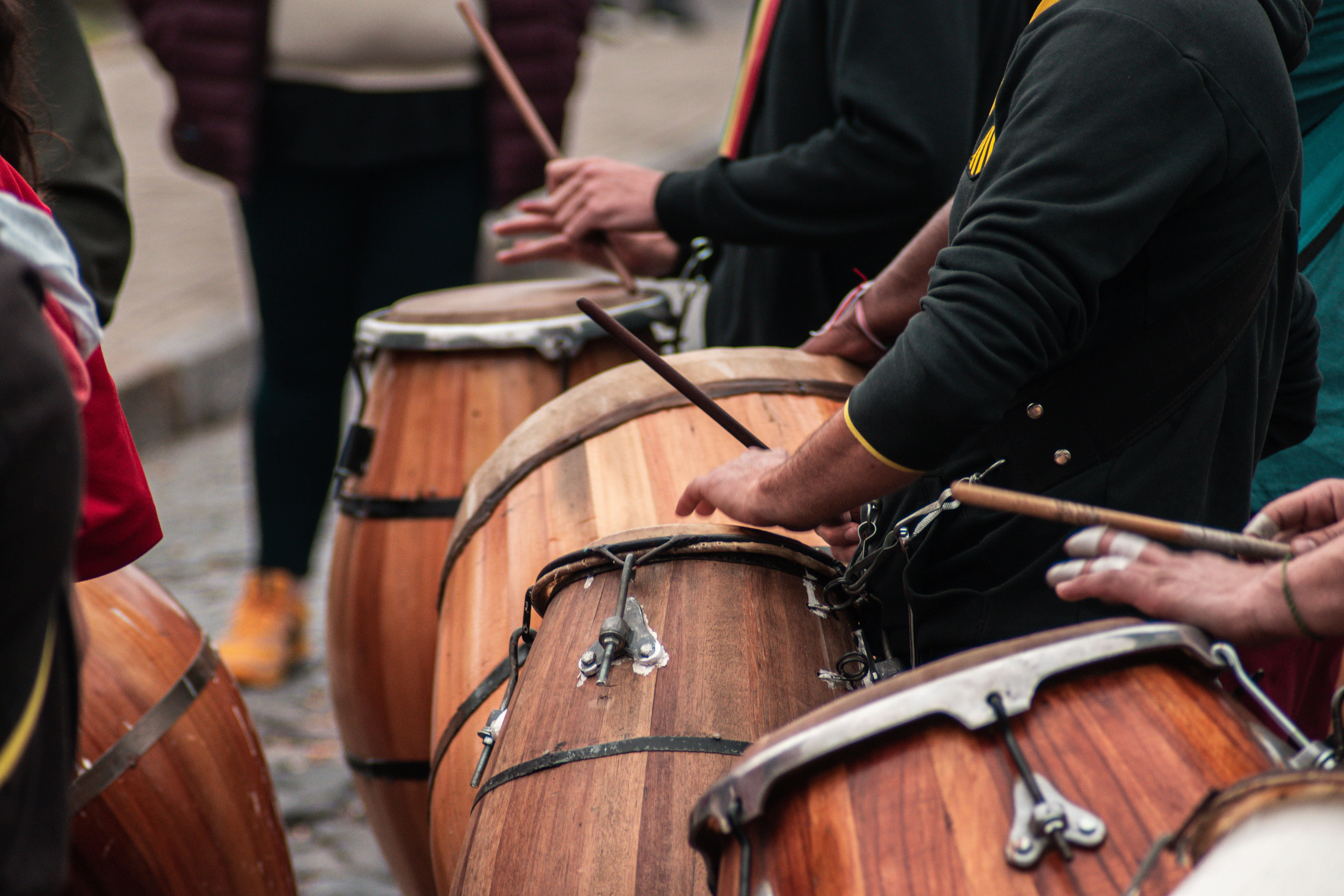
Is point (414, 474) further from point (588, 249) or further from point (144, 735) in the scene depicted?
point (144, 735)

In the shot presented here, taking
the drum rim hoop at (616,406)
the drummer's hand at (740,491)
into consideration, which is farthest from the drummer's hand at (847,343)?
the drummer's hand at (740,491)

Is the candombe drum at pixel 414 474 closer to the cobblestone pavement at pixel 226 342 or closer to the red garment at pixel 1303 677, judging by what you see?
the cobblestone pavement at pixel 226 342

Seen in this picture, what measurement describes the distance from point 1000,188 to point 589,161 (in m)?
1.22

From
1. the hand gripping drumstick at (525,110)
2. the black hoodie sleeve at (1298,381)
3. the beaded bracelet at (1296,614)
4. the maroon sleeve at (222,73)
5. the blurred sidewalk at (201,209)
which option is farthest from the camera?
the blurred sidewalk at (201,209)

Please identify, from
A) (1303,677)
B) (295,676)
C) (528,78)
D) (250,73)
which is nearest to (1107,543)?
(1303,677)

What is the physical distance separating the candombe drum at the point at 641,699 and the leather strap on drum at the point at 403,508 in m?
0.76

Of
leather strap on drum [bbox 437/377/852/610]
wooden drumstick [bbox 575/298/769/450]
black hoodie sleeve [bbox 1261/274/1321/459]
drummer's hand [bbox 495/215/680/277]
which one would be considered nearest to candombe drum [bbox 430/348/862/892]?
leather strap on drum [bbox 437/377/852/610]

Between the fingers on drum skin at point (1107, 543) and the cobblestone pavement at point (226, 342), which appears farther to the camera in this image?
the cobblestone pavement at point (226, 342)

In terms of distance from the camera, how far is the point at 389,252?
270 cm

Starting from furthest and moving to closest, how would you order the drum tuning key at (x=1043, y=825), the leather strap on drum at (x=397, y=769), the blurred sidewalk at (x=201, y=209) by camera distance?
the blurred sidewalk at (x=201, y=209) → the leather strap on drum at (x=397, y=769) → the drum tuning key at (x=1043, y=825)

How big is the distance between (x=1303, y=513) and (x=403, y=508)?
1.39 meters

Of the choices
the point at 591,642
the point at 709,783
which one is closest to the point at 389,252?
the point at 591,642

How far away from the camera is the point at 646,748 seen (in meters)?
1.13

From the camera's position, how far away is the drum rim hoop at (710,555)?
129 centimetres
